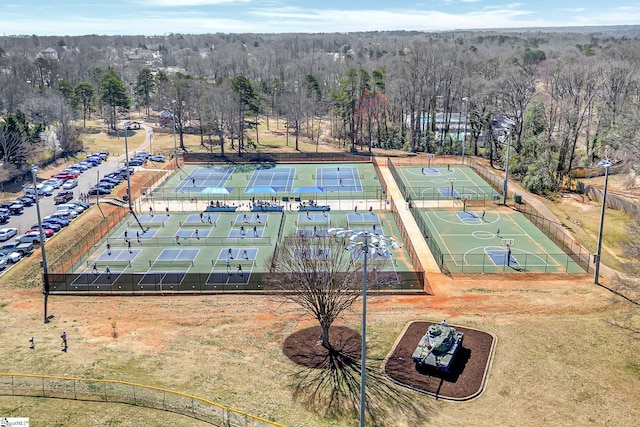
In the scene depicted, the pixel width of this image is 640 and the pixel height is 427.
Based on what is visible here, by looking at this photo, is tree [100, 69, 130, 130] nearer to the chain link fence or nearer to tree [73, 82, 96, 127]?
tree [73, 82, 96, 127]

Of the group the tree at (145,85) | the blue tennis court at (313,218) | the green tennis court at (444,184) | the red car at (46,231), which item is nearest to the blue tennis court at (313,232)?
the blue tennis court at (313,218)

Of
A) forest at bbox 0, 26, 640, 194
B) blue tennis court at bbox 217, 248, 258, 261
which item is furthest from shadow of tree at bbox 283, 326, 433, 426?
forest at bbox 0, 26, 640, 194

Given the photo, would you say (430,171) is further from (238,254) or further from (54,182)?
(54,182)

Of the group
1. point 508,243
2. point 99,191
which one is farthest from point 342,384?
point 99,191

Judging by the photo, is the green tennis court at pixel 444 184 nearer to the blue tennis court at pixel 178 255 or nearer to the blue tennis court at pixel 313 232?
the blue tennis court at pixel 313 232

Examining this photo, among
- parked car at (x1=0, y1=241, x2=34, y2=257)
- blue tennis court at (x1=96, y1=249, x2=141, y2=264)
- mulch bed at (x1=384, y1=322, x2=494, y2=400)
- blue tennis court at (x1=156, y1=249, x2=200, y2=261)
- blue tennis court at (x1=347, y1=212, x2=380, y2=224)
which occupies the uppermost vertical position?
blue tennis court at (x1=347, y1=212, x2=380, y2=224)
